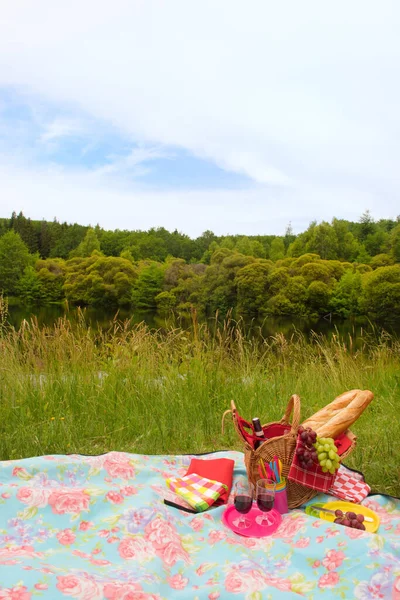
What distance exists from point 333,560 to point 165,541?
2.08 feet

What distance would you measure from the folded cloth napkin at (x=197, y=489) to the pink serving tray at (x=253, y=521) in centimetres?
10

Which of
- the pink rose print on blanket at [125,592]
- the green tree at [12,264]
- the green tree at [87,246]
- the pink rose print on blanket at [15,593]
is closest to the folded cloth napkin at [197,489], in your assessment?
the pink rose print on blanket at [125,592]

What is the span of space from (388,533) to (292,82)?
11.1 meters

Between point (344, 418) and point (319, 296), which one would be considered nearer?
point (344, 418)

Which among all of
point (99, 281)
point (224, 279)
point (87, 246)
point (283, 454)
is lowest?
point (283, 454)

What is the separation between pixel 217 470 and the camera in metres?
2.31

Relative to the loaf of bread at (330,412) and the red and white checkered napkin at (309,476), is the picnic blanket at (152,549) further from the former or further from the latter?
the loaf of bread at (330,412)

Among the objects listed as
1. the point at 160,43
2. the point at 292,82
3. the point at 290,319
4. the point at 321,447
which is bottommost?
the point at 290,319

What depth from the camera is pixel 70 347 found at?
4266mm

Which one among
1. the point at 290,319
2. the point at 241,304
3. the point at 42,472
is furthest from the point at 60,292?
the point at 42,472

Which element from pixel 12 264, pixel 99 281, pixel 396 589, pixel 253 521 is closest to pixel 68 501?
pixel 253 521

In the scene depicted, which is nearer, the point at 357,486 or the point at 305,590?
the point at 305,590

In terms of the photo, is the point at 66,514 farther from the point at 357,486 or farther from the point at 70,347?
the point at 70,347

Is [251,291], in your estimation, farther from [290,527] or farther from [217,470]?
[290,527]
